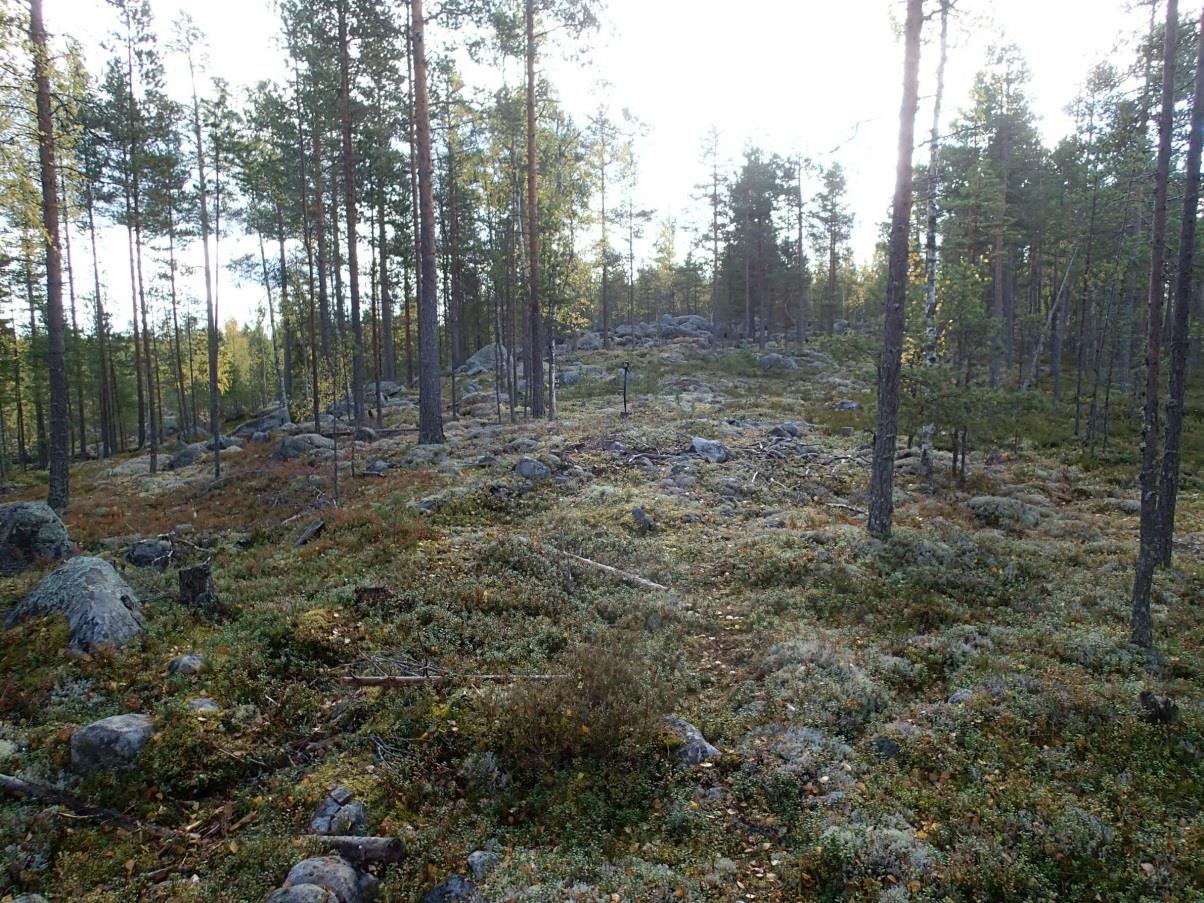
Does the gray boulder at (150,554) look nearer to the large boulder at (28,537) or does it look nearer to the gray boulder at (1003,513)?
the large boulder at (28,537)

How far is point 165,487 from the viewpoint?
21.5 metres

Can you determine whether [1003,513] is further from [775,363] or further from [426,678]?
[775,363]

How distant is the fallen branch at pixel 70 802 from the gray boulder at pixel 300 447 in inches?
639

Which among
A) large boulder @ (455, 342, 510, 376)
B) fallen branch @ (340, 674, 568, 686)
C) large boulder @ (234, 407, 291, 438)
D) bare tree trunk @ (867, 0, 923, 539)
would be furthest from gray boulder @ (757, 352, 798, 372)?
fallen branch @ (340, 674, 568, 686)

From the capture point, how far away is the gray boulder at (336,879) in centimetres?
450

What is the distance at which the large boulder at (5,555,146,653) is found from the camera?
7.54 meters

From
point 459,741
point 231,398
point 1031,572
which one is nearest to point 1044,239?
point 1031,572

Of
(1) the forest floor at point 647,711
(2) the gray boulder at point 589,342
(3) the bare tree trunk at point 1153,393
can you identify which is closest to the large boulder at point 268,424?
(1) the forest floor at point 647,711

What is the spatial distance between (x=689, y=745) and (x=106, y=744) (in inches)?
214

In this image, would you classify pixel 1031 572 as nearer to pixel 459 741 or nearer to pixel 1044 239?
pixel 459 741

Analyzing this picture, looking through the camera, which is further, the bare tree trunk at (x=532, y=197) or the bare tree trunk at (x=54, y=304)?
the bare tree trunk at (x=532, y=197)

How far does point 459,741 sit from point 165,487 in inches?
807

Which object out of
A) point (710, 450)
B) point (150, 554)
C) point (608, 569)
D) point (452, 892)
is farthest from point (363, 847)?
point (710, 450)

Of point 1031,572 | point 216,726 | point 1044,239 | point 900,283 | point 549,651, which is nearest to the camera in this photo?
point 216,726
